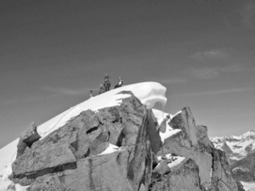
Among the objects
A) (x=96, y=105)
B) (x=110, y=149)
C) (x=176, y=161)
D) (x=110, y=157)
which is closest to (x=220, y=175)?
(x=176, y=161)

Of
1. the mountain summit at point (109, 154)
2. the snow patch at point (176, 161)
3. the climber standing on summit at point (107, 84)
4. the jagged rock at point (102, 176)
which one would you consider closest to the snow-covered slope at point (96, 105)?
the mountain summit at point (109, 154)

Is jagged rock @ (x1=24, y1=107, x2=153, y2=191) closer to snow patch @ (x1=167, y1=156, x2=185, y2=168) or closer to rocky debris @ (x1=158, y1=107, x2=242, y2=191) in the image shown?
snow patch @ (x1=167, y1=156, x2=185, y2=168)

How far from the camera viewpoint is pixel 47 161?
125ft

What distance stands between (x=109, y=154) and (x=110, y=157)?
0.43 meters

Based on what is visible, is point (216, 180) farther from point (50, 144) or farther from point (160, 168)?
point (50, 144)

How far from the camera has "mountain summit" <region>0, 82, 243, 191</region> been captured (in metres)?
36.8

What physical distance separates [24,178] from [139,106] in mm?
18655

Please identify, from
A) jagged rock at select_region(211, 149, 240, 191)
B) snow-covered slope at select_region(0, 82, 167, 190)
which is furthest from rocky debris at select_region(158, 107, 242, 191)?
snow-covered slope at select_region(0, 82, 167, 190)

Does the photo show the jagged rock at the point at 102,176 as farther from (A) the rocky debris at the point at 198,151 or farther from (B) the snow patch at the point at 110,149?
(A) the rocky debris at the point at 198,151

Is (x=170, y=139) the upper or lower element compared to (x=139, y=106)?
lower

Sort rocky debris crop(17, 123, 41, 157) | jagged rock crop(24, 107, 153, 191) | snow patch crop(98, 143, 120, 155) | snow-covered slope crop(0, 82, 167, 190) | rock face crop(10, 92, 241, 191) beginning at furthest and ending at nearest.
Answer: snow-covered slope crop(0, 82, 167, 190) < rocky debris crop(17, 123, 41, 157) < snow patch crop(98, 143, 120, 155) < rock face crop(10, 92, 241, 191) < jagged rock crop(24, 107, 153, 191)

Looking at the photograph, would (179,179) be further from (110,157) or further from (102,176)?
(102,176)

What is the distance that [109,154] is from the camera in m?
37.4

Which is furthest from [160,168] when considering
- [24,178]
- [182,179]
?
[24,178]
